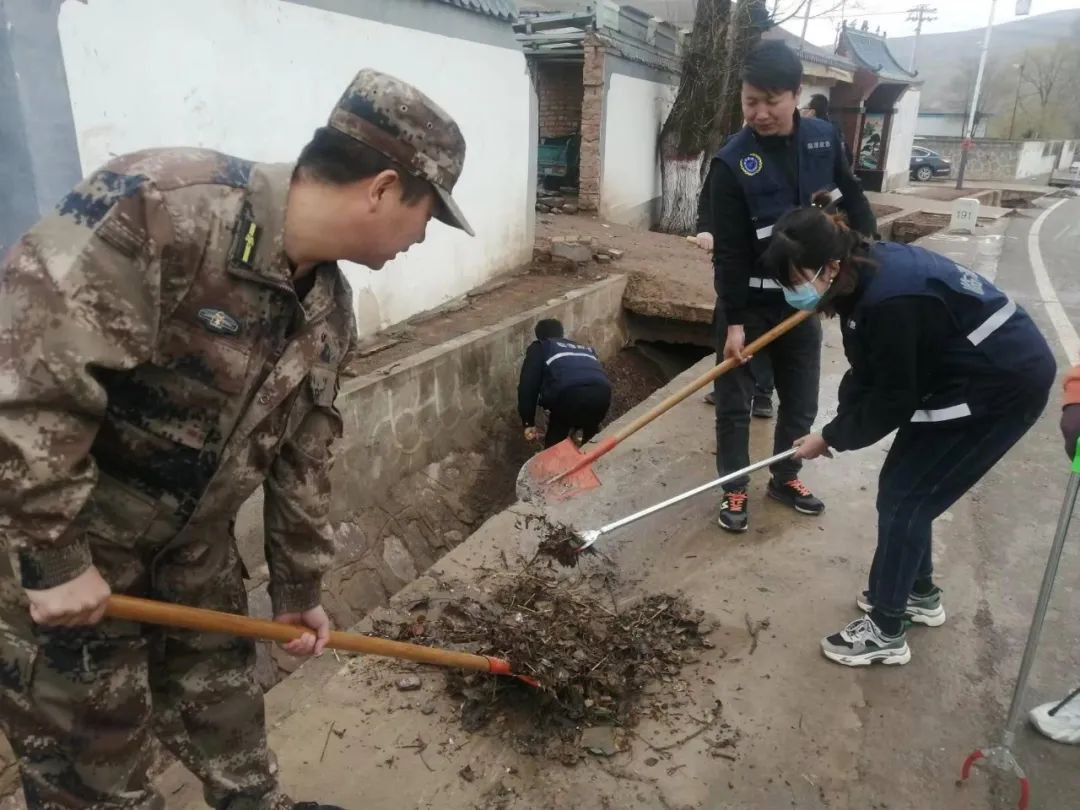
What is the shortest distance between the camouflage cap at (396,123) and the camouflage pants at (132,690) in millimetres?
846

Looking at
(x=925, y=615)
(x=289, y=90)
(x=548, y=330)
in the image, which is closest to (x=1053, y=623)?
(x=925, y=615)

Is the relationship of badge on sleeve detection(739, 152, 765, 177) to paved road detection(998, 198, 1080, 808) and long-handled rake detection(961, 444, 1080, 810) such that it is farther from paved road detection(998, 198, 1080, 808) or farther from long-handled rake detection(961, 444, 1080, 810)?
paved road detection(998, 198, 1080, 808)

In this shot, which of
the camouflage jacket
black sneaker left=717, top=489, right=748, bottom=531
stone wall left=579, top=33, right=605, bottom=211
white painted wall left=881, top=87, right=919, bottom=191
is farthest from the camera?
white painted wall left=881, top=87, right=919, bottom=191

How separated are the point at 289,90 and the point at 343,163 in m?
3.87

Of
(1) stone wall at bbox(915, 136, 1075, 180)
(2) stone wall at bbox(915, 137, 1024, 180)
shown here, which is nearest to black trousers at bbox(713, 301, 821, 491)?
(2) stone wall at bbox(915, 137, 1024, 180)

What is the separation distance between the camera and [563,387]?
16.0 ft

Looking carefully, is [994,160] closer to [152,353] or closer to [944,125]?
[944,125]

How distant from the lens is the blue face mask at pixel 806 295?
239 cm

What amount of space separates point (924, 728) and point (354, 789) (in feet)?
5.68

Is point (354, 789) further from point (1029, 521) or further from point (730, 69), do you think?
point (730, 69)

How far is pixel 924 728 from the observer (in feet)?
7.64

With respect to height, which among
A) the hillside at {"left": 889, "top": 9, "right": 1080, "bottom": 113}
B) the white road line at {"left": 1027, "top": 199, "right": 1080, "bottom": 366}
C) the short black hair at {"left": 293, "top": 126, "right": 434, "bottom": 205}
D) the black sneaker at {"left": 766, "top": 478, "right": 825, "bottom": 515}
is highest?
the hillside at {"left": 889, "top": 9, "right": 1080, "bottom": 113}

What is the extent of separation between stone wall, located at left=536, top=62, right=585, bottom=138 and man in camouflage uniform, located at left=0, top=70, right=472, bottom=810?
40.1ft

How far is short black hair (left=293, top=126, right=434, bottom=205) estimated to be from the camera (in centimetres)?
132
